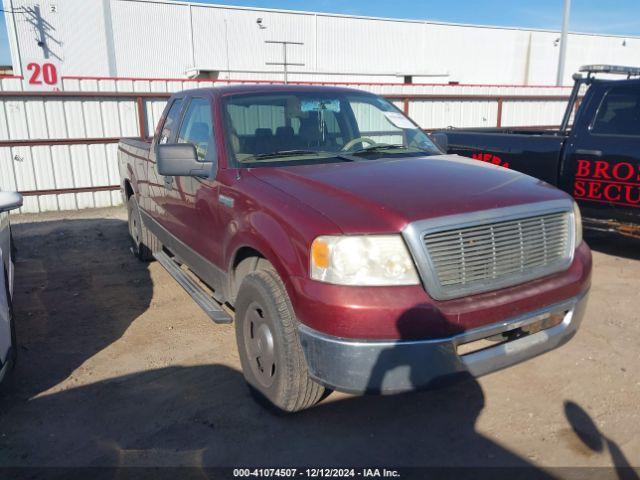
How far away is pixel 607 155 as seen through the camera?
538 centimetres

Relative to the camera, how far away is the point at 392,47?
35.0 meters

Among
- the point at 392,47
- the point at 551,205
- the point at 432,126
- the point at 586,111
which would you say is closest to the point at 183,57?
the point at 392,47

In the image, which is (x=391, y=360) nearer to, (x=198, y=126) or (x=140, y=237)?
(x=198, y=126)

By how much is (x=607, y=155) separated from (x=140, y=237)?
5.16m

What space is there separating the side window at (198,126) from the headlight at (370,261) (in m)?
1.69

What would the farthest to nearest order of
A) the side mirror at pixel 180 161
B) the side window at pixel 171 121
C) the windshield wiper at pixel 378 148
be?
the side window at pixel 171 121, the windshield wiper at pixel 378 148, the side mirror at pixel 180 161

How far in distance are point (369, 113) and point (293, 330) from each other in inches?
86.3

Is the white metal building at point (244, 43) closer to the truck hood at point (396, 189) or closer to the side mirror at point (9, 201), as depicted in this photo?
the side mirror at point (9, 201)

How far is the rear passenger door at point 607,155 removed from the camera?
5.26 m

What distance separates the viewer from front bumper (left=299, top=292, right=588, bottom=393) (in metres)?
2.40

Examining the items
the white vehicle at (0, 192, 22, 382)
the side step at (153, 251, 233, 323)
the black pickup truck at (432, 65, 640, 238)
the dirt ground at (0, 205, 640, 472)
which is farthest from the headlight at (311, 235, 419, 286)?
the black pickup truck at (432, 65, 640, 238)

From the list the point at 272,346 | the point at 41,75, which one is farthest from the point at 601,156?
the point at 41,75

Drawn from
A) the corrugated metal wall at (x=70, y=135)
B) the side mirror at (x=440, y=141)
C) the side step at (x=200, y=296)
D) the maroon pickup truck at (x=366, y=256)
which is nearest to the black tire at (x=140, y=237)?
the side step at (x=200, y=296)

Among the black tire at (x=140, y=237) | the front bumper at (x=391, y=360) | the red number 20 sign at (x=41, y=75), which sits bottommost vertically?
the black tire at (x=140, y=237)
